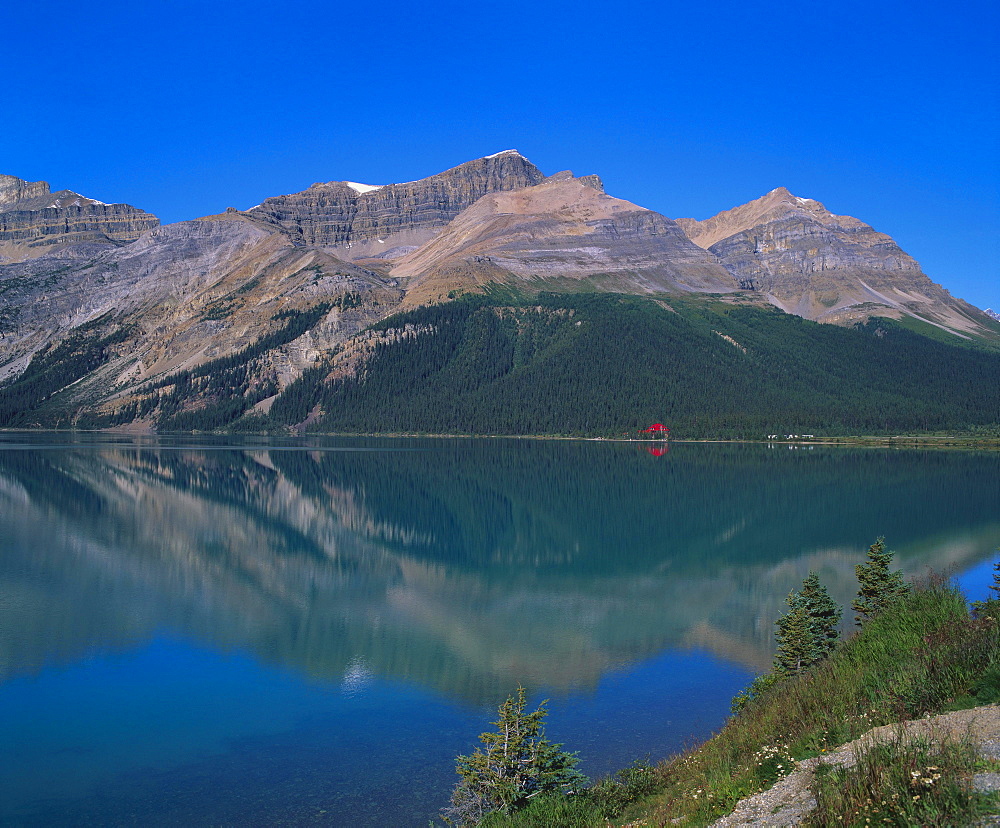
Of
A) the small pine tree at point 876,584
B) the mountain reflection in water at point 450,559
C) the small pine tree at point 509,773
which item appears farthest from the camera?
the mountain reflection in water at point 450,559

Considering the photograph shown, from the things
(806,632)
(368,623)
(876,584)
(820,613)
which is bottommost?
(368,623)

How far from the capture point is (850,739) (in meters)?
11.1

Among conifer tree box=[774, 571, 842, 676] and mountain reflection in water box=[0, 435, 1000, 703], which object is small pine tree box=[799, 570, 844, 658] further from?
mountain reflection in water box=[0, 435, 1000, 703]

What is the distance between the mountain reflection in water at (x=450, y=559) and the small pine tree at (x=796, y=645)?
5.62 metres

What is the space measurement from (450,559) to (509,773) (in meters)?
30.0

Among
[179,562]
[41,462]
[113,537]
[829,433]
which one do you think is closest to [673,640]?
[179,562]

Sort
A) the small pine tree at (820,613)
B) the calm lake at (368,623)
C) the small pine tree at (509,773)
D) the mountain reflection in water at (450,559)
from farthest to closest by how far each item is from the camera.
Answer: the mountain reflection in water at (450,559) → the small pine tree at (820,613) → the calm lake at (368,623) → the small pine tree at (509,773)

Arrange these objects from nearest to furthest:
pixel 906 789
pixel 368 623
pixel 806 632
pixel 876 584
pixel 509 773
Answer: pixel 906 789
pixel 509 773
pixel 806 632
pixel 876 584
pixel 368 623

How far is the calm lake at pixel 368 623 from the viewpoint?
1817 cm

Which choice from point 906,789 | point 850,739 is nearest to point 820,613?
point 850,739

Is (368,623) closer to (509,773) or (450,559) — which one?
(450,559)

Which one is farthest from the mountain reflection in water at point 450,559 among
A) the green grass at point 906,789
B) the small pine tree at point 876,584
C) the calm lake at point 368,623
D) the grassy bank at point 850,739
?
the green grass at point 906,789

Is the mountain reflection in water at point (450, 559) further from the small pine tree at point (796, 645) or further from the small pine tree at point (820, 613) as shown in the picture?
the small pine tree at point (796, 645)

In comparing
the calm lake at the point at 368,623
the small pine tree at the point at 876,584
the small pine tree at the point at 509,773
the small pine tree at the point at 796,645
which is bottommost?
the calm lake at the point at 368,623
